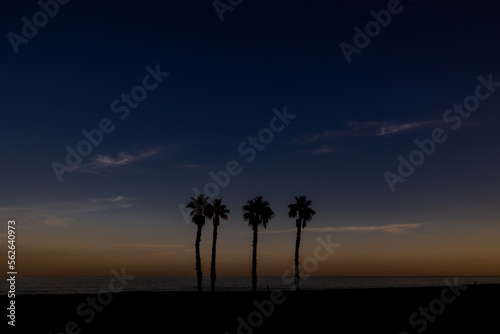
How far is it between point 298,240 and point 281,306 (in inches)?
1133

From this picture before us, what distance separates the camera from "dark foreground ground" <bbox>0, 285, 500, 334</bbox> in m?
24.1

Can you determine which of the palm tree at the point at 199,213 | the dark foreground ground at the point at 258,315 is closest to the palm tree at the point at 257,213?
the palm tree at the point at 199,213

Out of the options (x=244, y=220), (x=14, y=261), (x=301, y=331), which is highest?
(x=244, y=220)

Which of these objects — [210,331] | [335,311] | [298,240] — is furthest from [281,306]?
[298,240]

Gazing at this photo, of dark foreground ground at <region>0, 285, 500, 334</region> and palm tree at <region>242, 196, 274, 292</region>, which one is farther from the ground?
palm tree at <region>242, 196, 274, 292</region>

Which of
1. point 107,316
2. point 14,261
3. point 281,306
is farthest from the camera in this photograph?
point 281,306

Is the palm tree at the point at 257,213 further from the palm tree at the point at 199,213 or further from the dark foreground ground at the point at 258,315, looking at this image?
the dark foreground ground at the point at 258,315

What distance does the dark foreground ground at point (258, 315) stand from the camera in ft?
78.9

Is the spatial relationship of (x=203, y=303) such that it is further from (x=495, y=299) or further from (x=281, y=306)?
(x=495, y=299)

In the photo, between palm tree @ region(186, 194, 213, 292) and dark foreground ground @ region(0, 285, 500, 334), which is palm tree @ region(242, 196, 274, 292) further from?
dark foreground ground @ region(0, 285, 500, 334)

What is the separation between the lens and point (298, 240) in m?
60.8

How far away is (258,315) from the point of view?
28.1 metres

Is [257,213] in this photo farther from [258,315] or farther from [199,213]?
[258,315]

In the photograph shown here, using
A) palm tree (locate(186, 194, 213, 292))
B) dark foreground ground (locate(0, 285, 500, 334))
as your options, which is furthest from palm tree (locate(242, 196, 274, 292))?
dark foreground ground (locate(0, 285, 500, 334))
